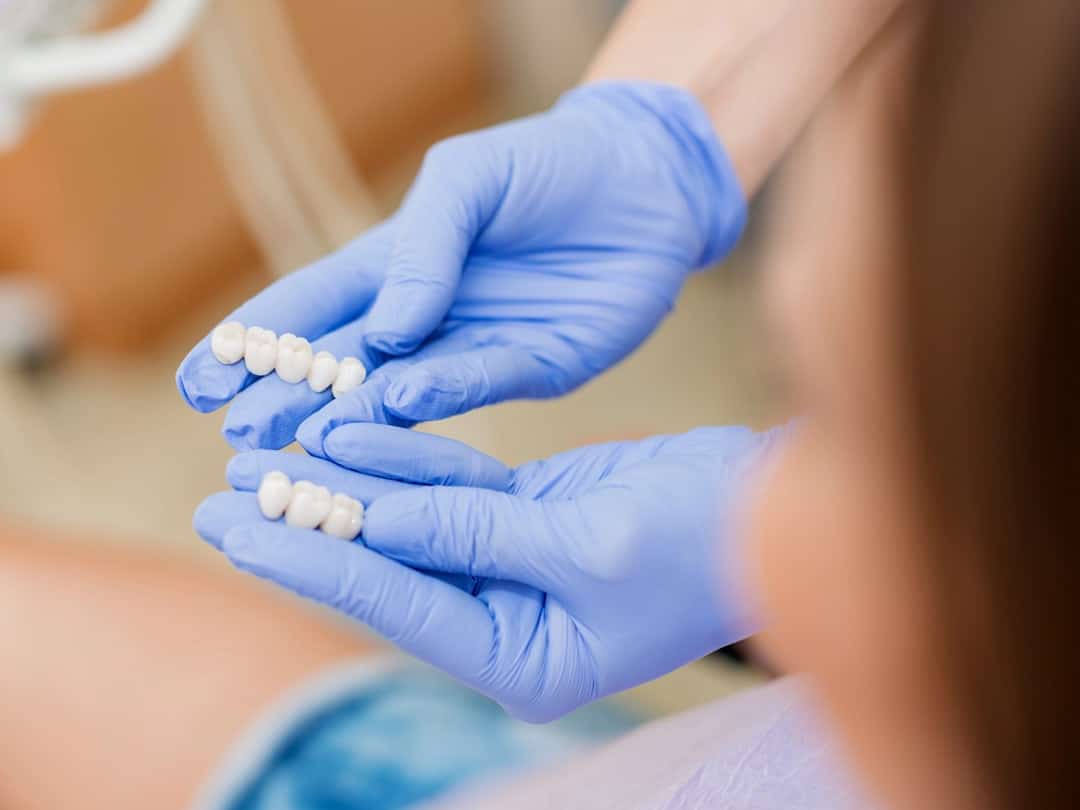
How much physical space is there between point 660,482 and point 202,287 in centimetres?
139

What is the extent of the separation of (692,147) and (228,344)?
1.20 feet

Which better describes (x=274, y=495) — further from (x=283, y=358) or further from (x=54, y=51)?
(x=54, y=51)

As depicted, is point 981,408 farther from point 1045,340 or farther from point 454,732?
point 454,732

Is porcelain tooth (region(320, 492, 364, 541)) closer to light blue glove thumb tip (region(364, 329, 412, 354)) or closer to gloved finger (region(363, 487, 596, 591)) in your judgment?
gloved finger (region(363, 487, 596, 591))

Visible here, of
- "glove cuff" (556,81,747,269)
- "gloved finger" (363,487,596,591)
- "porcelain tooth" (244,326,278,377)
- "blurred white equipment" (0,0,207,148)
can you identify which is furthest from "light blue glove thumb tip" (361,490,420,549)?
"blurred white equipment" (0,0,207,148)

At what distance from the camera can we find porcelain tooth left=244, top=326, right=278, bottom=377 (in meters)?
0.59

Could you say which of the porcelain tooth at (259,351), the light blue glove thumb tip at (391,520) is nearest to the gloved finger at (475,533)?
the light blue glove thumb tip at (391,520)

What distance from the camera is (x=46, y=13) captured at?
900 mm

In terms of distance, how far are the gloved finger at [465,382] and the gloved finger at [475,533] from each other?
6cm

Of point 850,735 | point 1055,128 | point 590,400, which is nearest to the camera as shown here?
point 1055,128

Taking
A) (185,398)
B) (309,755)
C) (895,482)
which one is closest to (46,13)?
(185,398)

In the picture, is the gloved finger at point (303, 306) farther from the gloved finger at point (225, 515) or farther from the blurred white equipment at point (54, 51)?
the blurred white equipment at point (54, 51)

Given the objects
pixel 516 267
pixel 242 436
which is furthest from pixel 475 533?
pixel 516 267

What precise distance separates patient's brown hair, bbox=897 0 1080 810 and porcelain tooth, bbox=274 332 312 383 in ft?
1.26
